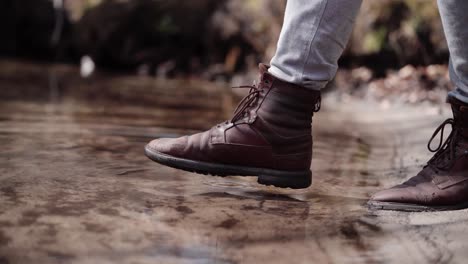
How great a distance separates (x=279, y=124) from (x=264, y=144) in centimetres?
8

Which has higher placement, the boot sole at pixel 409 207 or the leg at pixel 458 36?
the leg at pixel 458 36

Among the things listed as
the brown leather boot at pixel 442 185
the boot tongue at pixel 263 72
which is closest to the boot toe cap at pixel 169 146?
the boot tongue at pixel 263 72

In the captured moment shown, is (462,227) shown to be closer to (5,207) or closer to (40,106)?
(5,207)

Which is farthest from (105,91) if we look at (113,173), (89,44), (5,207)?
(89,44)

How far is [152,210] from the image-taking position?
1.35 m

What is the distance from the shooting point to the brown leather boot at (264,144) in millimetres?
1625

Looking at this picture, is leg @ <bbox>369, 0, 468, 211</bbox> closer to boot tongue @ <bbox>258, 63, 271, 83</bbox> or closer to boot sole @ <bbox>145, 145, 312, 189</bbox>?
boot sole @ <bbox>145, 145, 312, 189</bbox>

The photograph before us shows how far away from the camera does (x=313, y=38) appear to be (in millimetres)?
1516

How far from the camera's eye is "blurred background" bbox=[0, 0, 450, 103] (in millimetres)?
6137

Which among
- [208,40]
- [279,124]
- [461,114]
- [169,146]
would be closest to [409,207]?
[461,114]

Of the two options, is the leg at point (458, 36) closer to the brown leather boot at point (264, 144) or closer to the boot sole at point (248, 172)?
the brown leather boot at point (264, 144)

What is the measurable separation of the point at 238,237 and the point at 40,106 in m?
2.65

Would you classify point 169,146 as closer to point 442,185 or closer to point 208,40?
point 442,185

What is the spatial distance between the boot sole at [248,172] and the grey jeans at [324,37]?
0.27 meters
